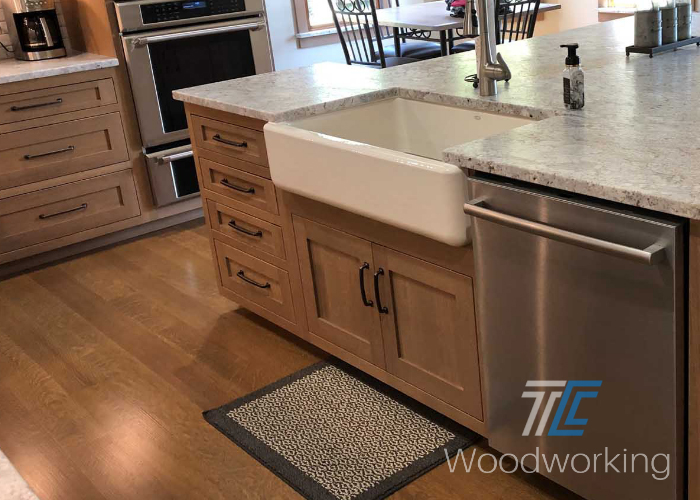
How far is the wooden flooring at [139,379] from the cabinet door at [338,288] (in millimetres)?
308

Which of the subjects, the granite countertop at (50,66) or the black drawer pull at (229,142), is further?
the granite countertop at (50,66)

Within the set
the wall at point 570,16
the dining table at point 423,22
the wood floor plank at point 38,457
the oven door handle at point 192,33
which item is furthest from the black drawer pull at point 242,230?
the wall at point 570,16

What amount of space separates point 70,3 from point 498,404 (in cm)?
330

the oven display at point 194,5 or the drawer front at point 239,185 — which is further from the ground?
the oven display at point 194,5

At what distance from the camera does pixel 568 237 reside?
1590 millimetres

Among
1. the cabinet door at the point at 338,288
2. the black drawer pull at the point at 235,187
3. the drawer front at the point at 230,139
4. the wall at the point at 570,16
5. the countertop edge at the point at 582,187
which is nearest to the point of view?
the countertop edge at the point at 582,187

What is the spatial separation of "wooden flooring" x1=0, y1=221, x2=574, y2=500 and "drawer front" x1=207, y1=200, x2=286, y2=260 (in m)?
0.38

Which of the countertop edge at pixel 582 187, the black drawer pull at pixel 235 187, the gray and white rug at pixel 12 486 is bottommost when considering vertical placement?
the black drawer pull at pixel 235 187

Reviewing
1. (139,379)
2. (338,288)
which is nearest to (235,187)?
(338,288)

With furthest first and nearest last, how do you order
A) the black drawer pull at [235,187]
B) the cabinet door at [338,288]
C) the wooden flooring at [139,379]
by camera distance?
the black drawer pull at [235,187]
the cabinet door at [338,288]
the wooden flooring at [139,379]

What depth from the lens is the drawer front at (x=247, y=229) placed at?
2732 mm

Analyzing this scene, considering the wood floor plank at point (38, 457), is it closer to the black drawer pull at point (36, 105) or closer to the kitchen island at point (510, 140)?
the kitchen island at point (510, 140)

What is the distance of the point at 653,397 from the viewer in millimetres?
1578

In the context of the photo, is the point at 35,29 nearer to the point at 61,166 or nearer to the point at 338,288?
the point at 61,166
